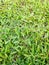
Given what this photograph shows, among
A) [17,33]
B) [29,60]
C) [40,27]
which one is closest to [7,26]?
[17,33]

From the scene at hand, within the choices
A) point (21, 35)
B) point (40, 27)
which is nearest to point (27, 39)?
point (21, 35)

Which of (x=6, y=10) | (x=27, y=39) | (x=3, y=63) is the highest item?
(x=6, y=10)

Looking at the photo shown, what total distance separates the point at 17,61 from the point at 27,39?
1.49 feet

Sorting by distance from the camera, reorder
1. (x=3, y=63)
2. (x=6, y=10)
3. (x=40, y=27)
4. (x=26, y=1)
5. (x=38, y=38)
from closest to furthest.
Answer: (x=3, y=63), (x=38, y=38), (x=40, y=27), (x=6, y=10), (x=26, y=1)

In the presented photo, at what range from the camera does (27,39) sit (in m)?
3.08

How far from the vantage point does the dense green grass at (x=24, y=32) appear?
2836mm

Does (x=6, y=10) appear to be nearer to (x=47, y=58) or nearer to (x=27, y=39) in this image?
(x=27, y=39)

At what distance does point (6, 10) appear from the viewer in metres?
3.62

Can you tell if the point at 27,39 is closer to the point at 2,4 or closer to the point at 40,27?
the point at 40,27

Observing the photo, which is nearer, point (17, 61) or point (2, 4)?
point (17, 61)

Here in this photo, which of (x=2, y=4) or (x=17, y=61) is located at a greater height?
(x=2, y=4)

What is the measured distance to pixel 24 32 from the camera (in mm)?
3168

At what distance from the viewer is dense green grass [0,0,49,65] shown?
9.30ft

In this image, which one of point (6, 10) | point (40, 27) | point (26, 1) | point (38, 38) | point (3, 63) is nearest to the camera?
point (3, 63)
